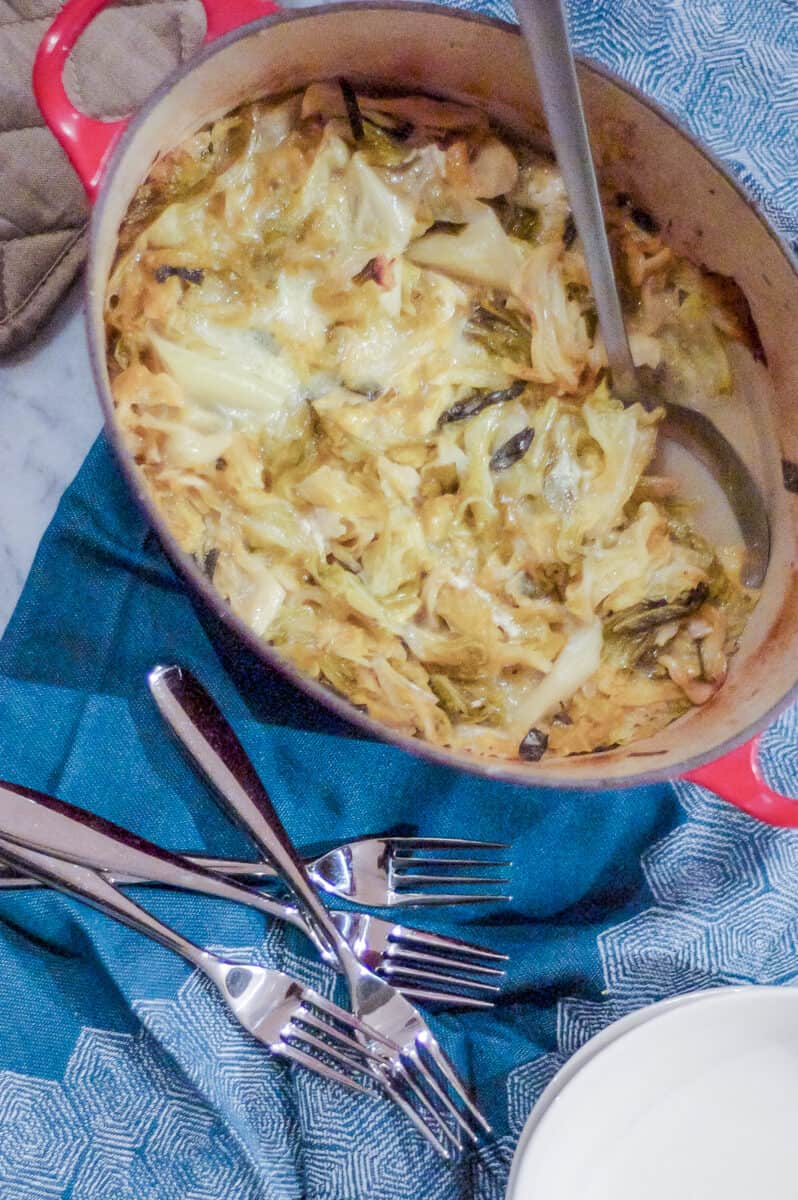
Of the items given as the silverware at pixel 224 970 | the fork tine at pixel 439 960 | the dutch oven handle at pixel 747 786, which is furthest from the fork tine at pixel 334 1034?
the dutch oven handle at pixel 747 786

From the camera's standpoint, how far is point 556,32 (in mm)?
925

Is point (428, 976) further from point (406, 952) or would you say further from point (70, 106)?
point (70, 106)

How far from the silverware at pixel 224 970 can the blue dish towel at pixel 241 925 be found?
1.4 inches

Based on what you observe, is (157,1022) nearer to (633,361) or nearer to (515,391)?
(515,391)

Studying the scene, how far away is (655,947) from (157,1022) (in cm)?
63

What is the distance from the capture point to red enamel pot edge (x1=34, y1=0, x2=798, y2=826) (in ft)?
3.19

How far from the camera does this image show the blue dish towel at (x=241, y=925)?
4.15ft

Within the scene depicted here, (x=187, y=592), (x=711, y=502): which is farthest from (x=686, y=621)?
(x=187, y=592)

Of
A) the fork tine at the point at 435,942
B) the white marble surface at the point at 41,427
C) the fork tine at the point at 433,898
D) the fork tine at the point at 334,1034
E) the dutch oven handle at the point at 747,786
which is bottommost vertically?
the fork tine at the point at 334,1034

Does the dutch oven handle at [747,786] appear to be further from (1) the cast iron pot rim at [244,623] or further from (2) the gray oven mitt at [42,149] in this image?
(2) the gray oven mitt at [42,149]

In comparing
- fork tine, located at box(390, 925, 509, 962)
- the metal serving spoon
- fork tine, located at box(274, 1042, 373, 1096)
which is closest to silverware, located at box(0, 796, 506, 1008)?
fork tine, located at box(390, 925, 509, 962)

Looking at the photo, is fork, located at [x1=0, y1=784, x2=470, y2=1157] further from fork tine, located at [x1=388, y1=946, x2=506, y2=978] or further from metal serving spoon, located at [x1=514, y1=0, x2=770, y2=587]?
metal serving spoon, located at [x1=514, y1=0, x2=770, y2=587]

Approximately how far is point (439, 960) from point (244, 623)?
1.84 feet

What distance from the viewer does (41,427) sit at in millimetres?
1374
